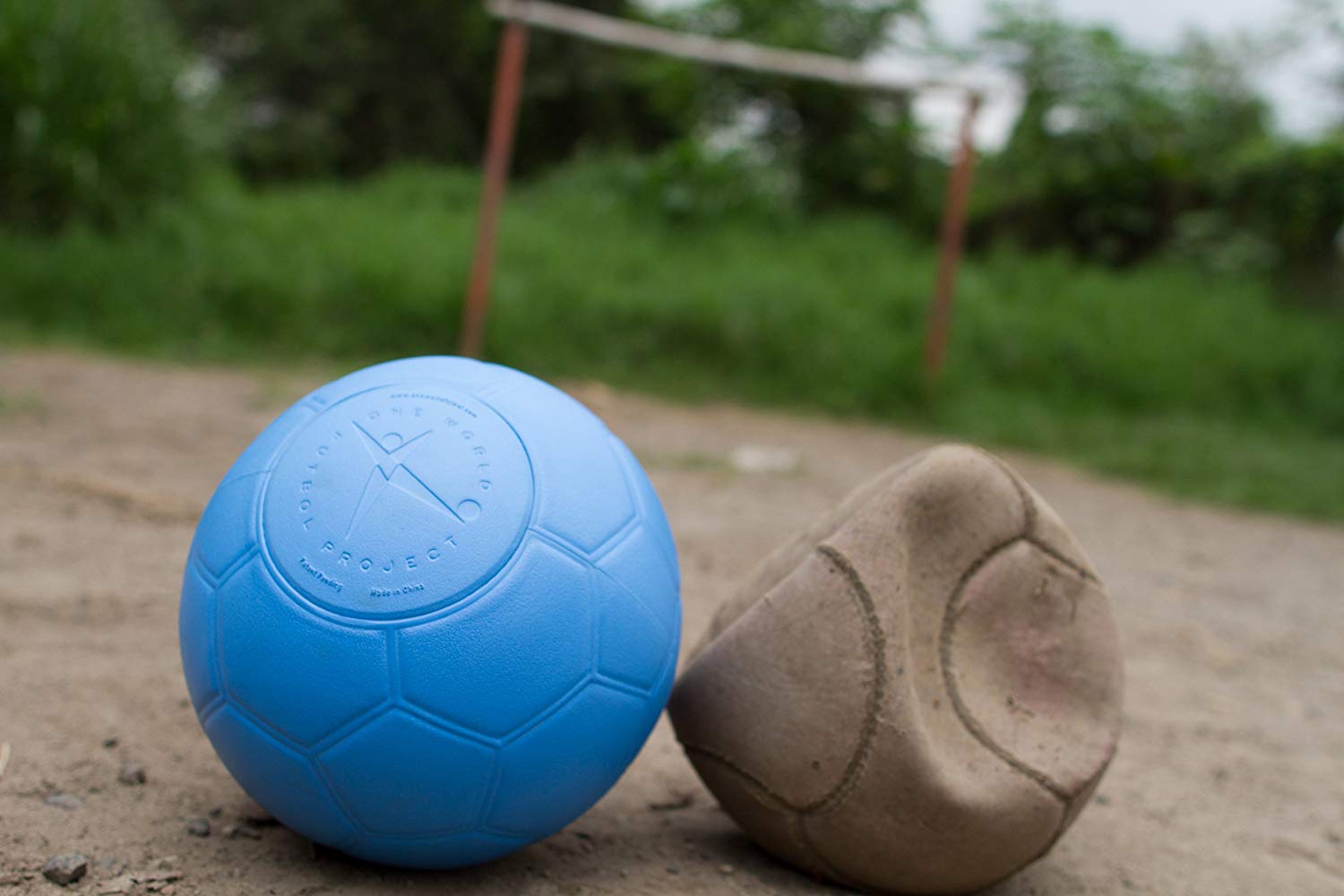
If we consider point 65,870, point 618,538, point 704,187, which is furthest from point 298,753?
point 704,187

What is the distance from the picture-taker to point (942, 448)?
2535mm

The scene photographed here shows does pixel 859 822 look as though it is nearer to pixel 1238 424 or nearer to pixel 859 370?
pixel 859 370

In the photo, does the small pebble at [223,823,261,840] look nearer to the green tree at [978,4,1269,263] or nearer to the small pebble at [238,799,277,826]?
the small pebble at [238,799,277,826]

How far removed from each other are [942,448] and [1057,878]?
921 millimetres

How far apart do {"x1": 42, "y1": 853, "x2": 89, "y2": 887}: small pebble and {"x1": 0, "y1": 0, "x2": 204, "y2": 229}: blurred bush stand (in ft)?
24.8

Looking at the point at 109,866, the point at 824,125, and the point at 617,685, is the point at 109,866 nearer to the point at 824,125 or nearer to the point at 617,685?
the point at 617,685

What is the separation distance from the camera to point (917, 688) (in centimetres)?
235

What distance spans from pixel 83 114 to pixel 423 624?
8.02 metres

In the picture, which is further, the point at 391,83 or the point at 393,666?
the point at 391,83

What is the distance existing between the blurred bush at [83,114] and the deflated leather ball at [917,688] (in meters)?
7.72

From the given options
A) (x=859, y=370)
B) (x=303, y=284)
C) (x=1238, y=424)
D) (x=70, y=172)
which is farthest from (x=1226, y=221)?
(x=70, y=172)

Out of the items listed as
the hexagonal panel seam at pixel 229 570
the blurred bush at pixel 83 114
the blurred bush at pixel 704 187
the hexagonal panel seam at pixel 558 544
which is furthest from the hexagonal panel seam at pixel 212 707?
the blurred bush at pixel 704 187

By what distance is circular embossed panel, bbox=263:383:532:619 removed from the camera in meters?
2.03

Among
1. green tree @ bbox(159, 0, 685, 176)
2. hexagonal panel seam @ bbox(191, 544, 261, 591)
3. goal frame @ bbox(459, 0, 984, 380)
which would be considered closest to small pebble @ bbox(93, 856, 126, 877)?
hexagonal panel seam @ bbox(191, 544, 261, 591)
